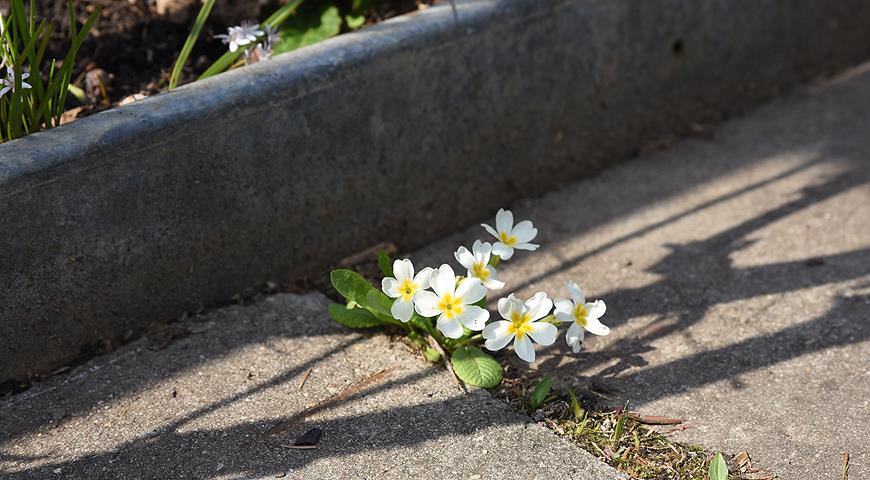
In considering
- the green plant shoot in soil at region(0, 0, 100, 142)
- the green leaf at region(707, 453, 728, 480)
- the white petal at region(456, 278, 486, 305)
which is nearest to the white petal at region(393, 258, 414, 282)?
the white petal at region(456, 278, 486, 305)

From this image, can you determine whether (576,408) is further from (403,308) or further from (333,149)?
(333,149)

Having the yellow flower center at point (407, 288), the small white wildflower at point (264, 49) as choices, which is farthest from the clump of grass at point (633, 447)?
the small white wildflower at point (264, 49)

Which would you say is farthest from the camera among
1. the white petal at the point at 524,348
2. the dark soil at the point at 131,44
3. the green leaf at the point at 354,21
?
the green leaf at the point at 354,21

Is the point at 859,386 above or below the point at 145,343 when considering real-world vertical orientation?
below

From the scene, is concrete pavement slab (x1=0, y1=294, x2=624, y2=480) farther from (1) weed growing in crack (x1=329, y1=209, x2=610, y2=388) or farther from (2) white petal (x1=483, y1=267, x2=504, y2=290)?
(2) white petal (x1=483, y1=267, x2=504, y2=290)

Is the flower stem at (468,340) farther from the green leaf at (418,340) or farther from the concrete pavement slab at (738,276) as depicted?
the concrete pavement slab at (738,276)

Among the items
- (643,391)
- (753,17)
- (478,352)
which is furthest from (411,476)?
(753,17)

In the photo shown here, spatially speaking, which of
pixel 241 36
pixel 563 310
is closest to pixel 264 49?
pixel 241 36

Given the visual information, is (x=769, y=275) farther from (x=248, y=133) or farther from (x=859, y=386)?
(x=248, y=133)
